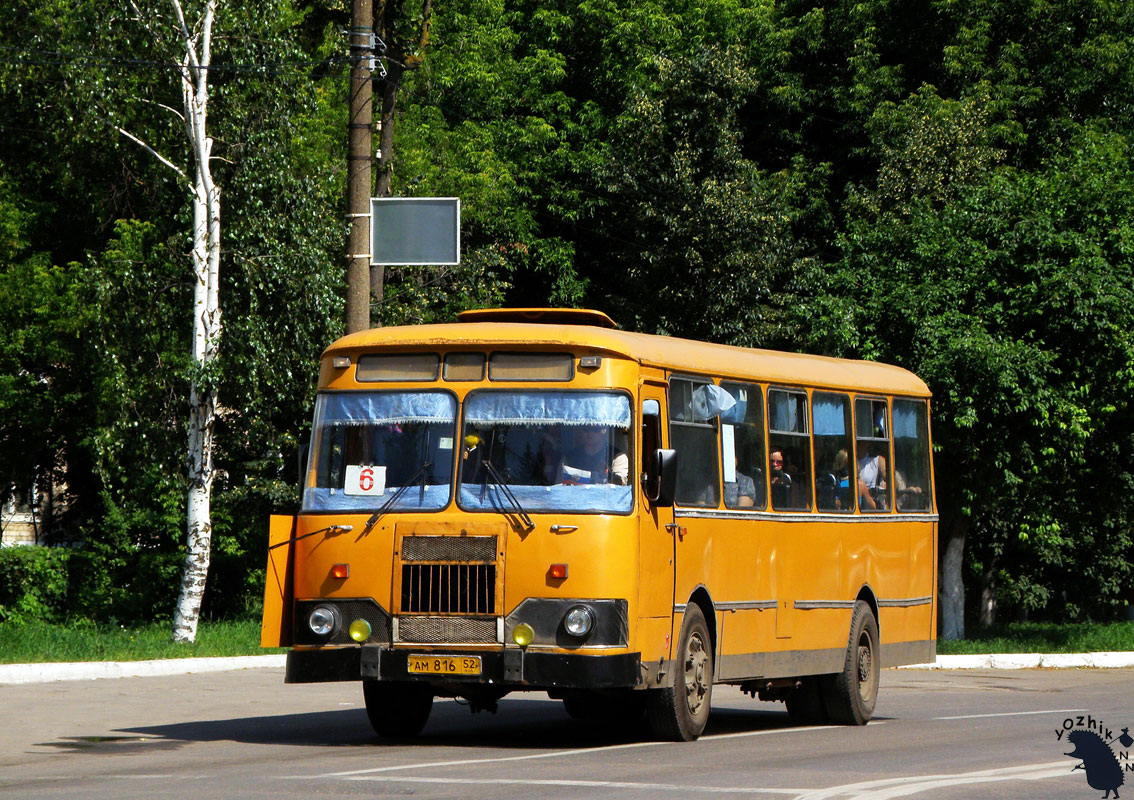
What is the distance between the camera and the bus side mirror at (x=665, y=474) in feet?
40.0

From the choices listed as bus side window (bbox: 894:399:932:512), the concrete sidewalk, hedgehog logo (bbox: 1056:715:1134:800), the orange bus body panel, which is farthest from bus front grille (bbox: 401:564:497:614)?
the concrete sidewalk

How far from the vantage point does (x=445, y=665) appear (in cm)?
1207

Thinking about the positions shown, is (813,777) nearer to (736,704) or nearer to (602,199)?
(736,704)

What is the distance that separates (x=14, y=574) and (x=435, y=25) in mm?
17705

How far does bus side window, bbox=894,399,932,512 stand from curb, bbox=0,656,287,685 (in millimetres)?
8954

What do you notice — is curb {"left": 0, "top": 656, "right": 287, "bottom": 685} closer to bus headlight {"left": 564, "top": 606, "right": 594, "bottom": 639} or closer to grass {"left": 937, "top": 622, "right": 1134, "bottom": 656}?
bus headlight {"left": 564, "top": 606, "right": 594, "bottom": 639}

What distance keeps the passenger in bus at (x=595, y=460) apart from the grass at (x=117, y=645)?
10.3 meters

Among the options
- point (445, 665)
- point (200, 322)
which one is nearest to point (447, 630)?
point (445, 665)

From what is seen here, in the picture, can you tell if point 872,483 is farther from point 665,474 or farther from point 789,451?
point 665,474

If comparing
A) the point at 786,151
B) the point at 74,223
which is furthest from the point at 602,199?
the point at 74,223

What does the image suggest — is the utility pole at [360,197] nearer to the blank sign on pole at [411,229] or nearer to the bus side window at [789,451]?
the blank sign on pole at [411,229]

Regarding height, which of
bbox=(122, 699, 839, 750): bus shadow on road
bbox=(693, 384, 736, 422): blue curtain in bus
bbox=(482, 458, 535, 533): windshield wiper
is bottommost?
bbox=(122, 699, 839, 750): bus shadow on road

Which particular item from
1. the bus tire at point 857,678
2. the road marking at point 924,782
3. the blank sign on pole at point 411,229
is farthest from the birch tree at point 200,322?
the road marking at point 924,782

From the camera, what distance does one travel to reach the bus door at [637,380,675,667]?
12273 millimetres
